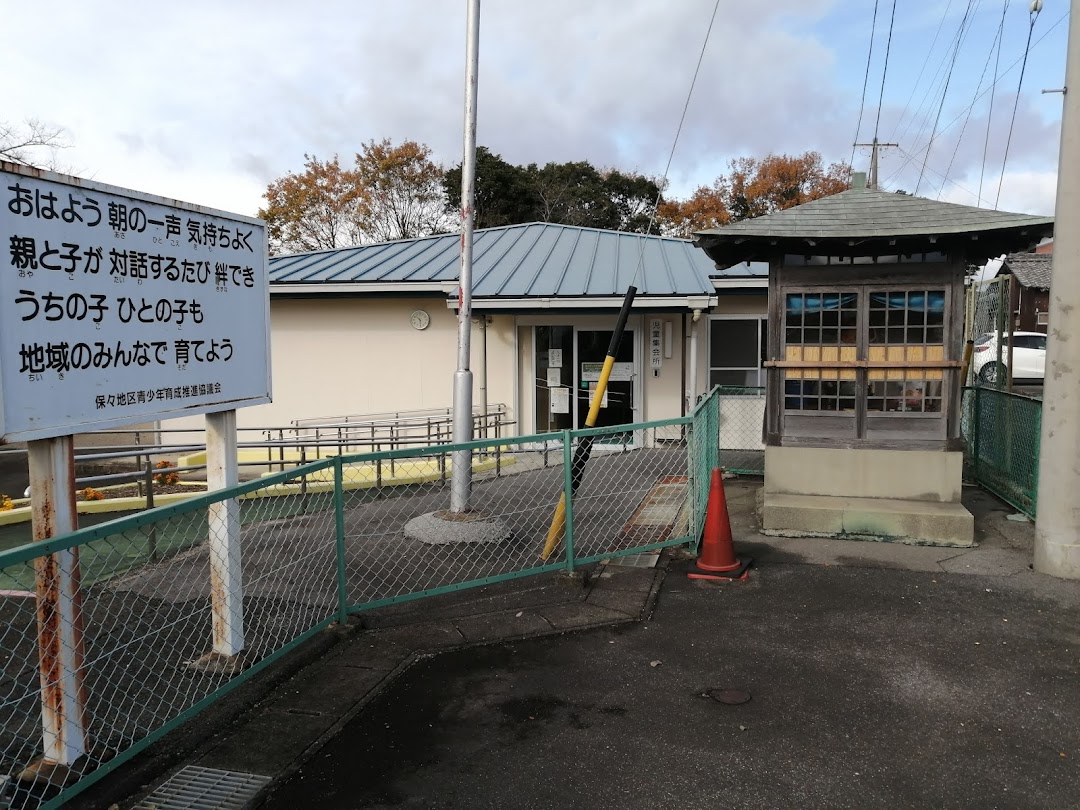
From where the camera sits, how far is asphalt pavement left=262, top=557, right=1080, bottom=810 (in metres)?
3.49

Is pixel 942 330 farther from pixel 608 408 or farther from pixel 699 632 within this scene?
pixel 608 408

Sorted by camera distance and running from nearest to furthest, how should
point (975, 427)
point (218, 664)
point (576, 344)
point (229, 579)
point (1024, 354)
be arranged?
point (218, 664) → point (229, 579) → point (975, 427) → point (576, 344) → point (1024, 354)

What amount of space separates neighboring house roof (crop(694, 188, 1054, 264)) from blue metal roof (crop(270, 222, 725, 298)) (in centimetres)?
431

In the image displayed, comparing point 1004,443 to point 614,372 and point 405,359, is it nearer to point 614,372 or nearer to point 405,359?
point 614,372

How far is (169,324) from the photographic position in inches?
157

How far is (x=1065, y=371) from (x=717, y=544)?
309cm

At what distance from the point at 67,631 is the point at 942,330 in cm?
757

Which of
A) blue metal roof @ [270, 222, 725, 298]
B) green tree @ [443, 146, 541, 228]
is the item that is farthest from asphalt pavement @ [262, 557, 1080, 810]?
green tree @ [443, 146, 541, 228]

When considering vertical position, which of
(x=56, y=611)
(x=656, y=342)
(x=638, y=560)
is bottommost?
(x=638, y=560)

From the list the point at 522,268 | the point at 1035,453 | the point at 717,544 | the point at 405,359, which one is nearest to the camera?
the point at 717,544

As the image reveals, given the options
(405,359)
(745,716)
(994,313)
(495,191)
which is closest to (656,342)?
(405,359)

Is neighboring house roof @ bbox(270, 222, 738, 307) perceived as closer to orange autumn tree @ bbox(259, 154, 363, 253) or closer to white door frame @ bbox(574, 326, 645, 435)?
white door frame @ bbox(574, 326, 645, 435)

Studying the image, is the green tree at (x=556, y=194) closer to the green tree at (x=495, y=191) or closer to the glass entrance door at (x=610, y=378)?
the green tree at (x=495, y=191)

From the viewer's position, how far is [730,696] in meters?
4.40
